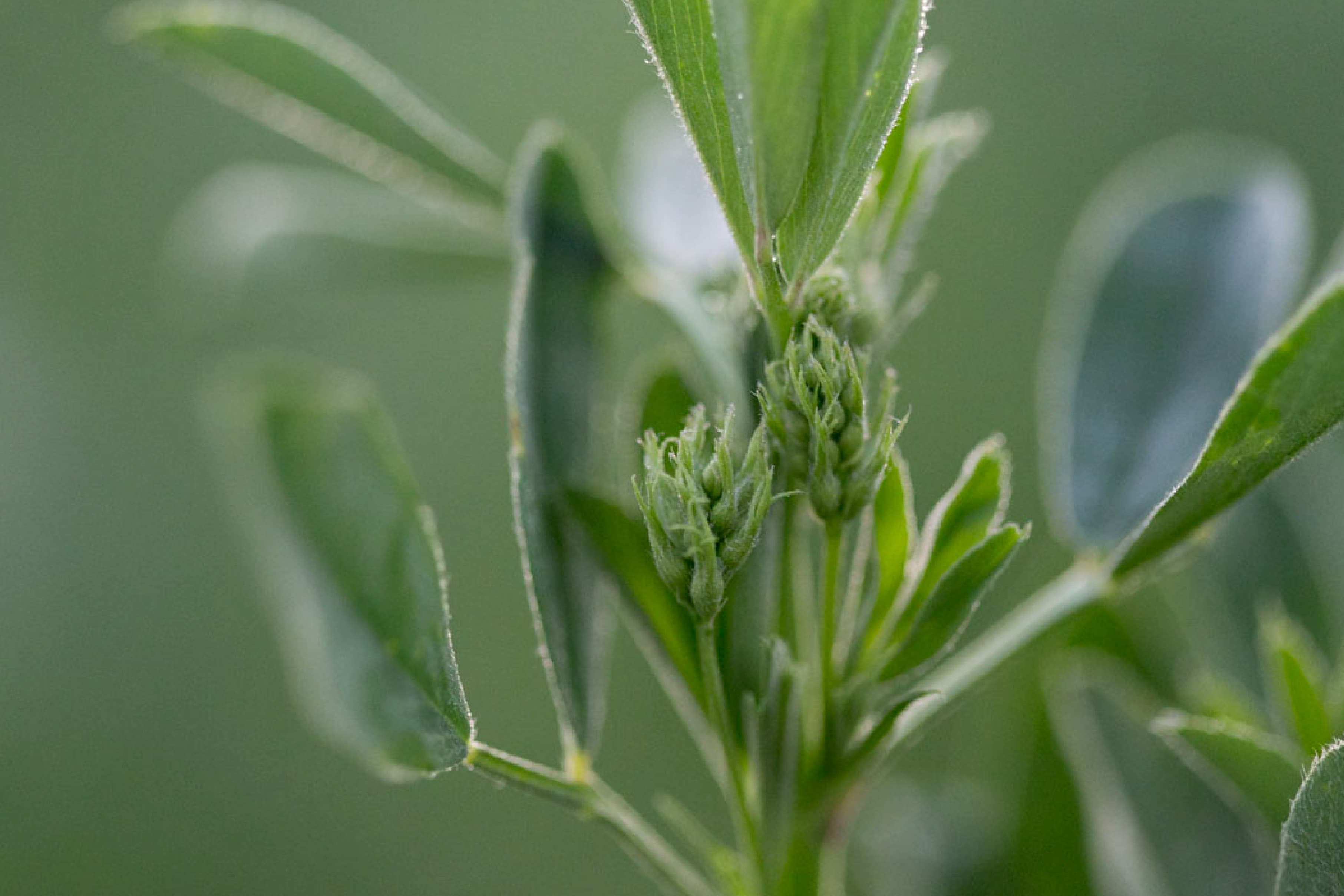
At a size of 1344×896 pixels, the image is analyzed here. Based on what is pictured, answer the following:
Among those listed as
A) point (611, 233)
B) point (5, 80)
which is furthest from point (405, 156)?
point (5, 80)

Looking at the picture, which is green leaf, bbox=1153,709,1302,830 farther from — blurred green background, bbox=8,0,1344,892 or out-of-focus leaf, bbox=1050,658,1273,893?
blurred green background, bbox=8,0,1344,892

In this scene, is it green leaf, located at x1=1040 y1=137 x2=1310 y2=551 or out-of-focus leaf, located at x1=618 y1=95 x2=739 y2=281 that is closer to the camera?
green leaf, located at x1=1040 y1=137 x2=1310 y2=551

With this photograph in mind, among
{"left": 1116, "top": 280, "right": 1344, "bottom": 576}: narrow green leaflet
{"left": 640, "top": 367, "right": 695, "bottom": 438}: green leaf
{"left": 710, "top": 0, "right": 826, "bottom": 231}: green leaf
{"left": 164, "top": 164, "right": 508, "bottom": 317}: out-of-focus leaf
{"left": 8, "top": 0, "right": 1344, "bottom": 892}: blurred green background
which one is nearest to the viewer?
{"left": 710, "top": 0, "right": 826, "bottom": 231}: green leaf

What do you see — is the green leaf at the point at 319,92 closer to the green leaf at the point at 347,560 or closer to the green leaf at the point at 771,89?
the green leaf at the point at 347,560

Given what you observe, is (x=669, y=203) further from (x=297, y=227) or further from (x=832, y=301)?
(x=832, y=301)

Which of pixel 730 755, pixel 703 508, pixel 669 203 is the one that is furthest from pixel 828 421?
pixel 669 203

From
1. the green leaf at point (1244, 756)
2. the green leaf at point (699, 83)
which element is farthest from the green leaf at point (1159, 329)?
the green leaf at point (699, 83)

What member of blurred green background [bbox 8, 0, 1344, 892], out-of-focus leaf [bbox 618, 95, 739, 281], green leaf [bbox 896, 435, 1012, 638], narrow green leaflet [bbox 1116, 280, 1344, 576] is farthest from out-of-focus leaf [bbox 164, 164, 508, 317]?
blurred green background [bbox 8, 0, 1344, 892]
